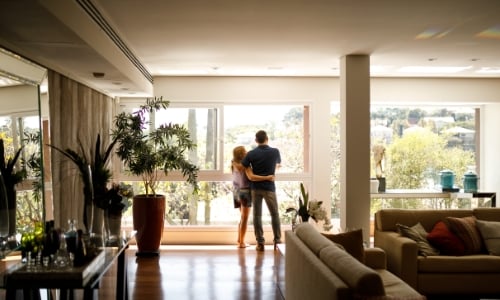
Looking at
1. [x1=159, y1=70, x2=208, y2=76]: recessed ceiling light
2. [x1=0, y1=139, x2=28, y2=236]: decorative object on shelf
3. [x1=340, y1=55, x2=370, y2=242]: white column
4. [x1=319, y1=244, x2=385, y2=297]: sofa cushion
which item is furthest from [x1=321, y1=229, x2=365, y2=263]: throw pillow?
[x1=159, y1=70, x2=208, y2=76]: recessed ceiling light

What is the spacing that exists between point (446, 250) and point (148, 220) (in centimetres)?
357

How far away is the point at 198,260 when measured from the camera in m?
6.73

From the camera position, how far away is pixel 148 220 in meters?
6.89

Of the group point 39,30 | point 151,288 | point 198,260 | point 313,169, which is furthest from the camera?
point 313,169

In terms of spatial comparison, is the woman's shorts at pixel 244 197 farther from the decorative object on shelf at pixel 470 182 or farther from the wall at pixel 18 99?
the wall at pixel 18 99

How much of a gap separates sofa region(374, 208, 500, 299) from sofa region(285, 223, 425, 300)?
47 cm

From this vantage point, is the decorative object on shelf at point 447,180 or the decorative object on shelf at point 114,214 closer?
the decorative object on shelf at point 114,214

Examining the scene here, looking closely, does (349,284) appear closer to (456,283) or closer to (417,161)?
(456,283)

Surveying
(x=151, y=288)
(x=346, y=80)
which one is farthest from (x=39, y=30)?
(x=346, y=80)

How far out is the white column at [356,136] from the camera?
20.1ft

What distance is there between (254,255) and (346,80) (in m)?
2.53

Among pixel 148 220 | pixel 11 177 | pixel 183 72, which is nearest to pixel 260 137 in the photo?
pixel 183 72

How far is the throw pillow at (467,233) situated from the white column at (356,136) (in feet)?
3.42

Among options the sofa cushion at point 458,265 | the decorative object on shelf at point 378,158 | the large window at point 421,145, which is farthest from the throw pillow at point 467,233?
the large window at point 421,145
